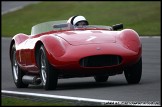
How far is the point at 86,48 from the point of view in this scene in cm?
1181

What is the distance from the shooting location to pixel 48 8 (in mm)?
48281

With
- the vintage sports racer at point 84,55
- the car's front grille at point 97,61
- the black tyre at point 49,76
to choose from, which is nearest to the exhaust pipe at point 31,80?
the vintage sports racer at point 84,55

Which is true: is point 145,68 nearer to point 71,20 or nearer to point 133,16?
A: point 71,20

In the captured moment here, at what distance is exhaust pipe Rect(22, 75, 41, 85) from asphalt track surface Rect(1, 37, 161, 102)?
4.6 inches

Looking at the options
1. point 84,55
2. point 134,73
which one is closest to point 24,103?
point 84,55

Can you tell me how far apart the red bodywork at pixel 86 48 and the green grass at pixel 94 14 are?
1739cm

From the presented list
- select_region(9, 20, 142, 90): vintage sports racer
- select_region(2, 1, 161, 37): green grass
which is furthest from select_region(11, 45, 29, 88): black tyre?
select_region(2, 1, 161, 37): green grass

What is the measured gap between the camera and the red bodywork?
38.4 ft

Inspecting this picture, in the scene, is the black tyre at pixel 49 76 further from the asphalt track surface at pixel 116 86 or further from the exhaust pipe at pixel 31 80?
the exhaust pipe at pixel 31 80

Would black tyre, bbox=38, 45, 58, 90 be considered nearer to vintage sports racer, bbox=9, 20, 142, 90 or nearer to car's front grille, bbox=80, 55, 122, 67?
vintage sports racer, bbox=9, 20, 142, 90

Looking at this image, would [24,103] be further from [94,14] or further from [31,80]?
[94,14]

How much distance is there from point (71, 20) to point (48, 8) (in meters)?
34.8

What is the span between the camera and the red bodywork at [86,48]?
11.7 meters

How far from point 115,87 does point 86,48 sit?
0.78 m
